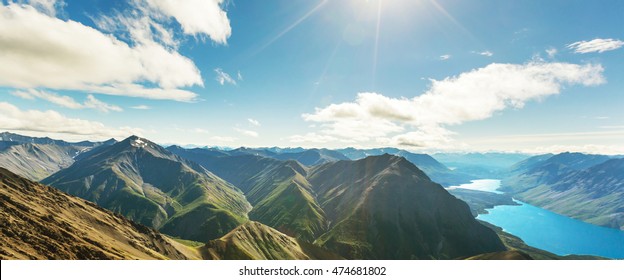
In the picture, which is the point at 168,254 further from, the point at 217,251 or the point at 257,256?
the point at 257,256

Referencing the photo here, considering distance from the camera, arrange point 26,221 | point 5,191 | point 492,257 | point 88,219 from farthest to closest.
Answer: point 492,257 < point 88,219 < point 5,191 < point 26,221

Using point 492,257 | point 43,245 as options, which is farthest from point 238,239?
point 492,257
